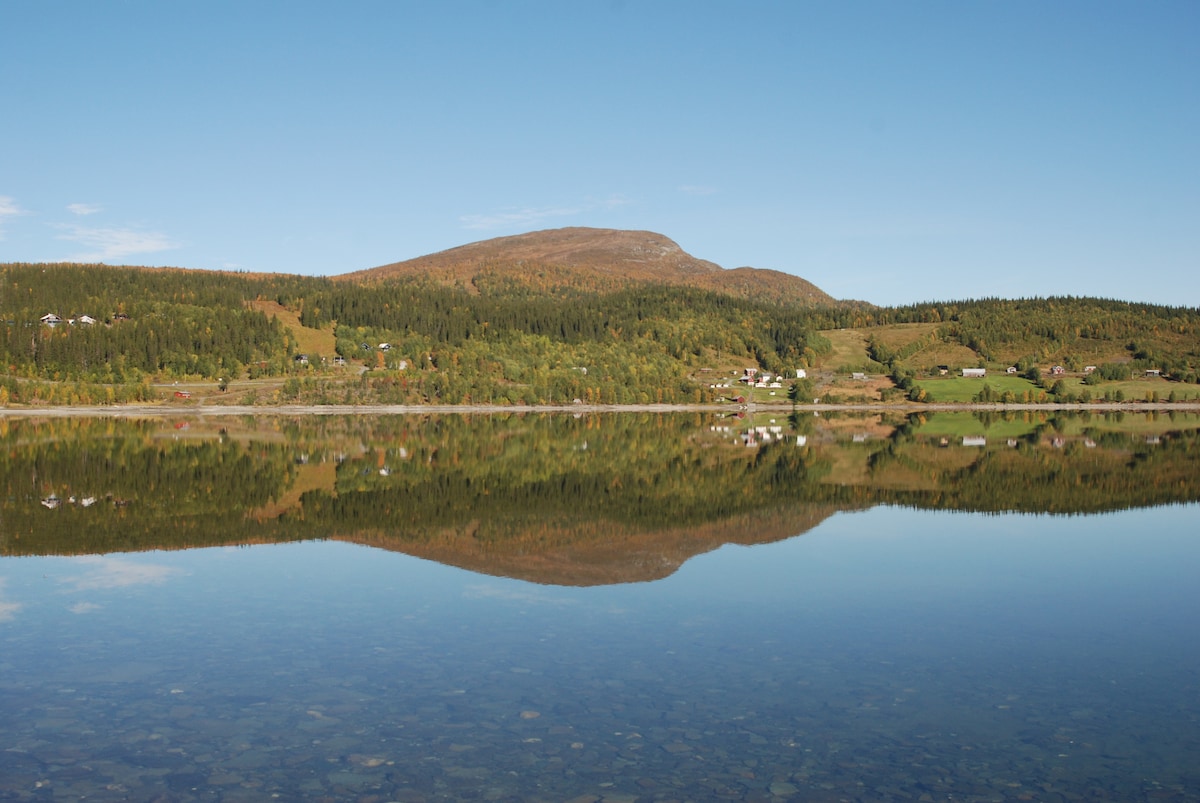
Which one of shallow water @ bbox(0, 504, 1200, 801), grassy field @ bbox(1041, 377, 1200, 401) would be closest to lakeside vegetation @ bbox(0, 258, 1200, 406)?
grassy field @ bbox(1041, 377, 1200, 401)

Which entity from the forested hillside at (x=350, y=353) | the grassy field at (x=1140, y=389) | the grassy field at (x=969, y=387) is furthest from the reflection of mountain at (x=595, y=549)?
the grassy field at (x=1140, y=389)

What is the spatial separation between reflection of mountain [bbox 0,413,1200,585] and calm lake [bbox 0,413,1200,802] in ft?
0.90

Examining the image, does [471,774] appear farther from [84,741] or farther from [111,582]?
[111,582]

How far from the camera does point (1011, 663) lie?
14.2 metres

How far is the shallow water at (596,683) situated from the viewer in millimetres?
10094

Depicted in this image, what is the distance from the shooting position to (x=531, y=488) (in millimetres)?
36250

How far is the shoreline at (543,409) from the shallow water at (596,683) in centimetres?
9328

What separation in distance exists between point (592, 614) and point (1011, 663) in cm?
672

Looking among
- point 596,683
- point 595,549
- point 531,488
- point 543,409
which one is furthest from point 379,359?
point 596,683

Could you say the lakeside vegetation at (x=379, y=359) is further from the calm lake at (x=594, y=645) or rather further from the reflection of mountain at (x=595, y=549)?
the reflection of mountain at (x=595, y=549)

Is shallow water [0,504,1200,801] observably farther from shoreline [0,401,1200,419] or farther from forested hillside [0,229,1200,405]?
forested hillside [0,229,1200,405]

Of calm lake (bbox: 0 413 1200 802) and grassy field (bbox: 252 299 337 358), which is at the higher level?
grassy field (bbox: 252 299 337 358)

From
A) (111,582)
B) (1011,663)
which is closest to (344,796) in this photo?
(1011,663)

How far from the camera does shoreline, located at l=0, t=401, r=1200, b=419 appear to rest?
106938 mm
